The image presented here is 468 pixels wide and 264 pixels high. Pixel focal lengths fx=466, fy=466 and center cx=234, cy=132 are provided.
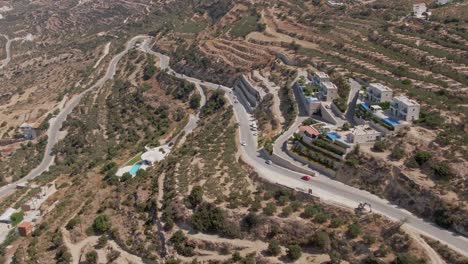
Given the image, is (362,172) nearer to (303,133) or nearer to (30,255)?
(303,133)

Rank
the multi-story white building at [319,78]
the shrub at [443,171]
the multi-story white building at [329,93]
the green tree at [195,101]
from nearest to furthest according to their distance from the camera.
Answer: the shrub at [443,171]
the multi-story white building at [329,93]
the multi-story white building at [319,78]
the green tree at [195,101]

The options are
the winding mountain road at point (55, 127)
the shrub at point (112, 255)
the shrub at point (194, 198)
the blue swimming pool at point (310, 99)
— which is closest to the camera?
the shrub at point (112, 255)

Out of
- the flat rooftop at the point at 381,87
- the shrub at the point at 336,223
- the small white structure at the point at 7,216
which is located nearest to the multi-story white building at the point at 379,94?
the flat rooftop at the point at 381,87

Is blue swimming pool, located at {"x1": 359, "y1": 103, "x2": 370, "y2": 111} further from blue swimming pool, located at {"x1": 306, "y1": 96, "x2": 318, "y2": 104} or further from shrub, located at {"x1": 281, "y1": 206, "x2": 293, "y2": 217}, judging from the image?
shrub, located at {"x1": 281, "y1": 206, "x2": 293, "y2": 217}

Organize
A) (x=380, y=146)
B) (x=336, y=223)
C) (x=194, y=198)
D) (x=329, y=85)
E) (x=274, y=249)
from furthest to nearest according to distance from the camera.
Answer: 1. (x=329, y=85)
2. (x=380, y=146)
3. (x=194, y=198)
4. (x=336, y=223)
5. (x=274, y=249)

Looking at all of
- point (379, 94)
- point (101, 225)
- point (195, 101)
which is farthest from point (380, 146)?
point (195, 101)

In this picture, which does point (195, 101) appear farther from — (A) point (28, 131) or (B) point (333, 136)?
(B) point (333, 136)

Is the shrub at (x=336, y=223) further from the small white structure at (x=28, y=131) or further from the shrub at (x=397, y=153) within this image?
the small white structure at (x=28, y=131)
